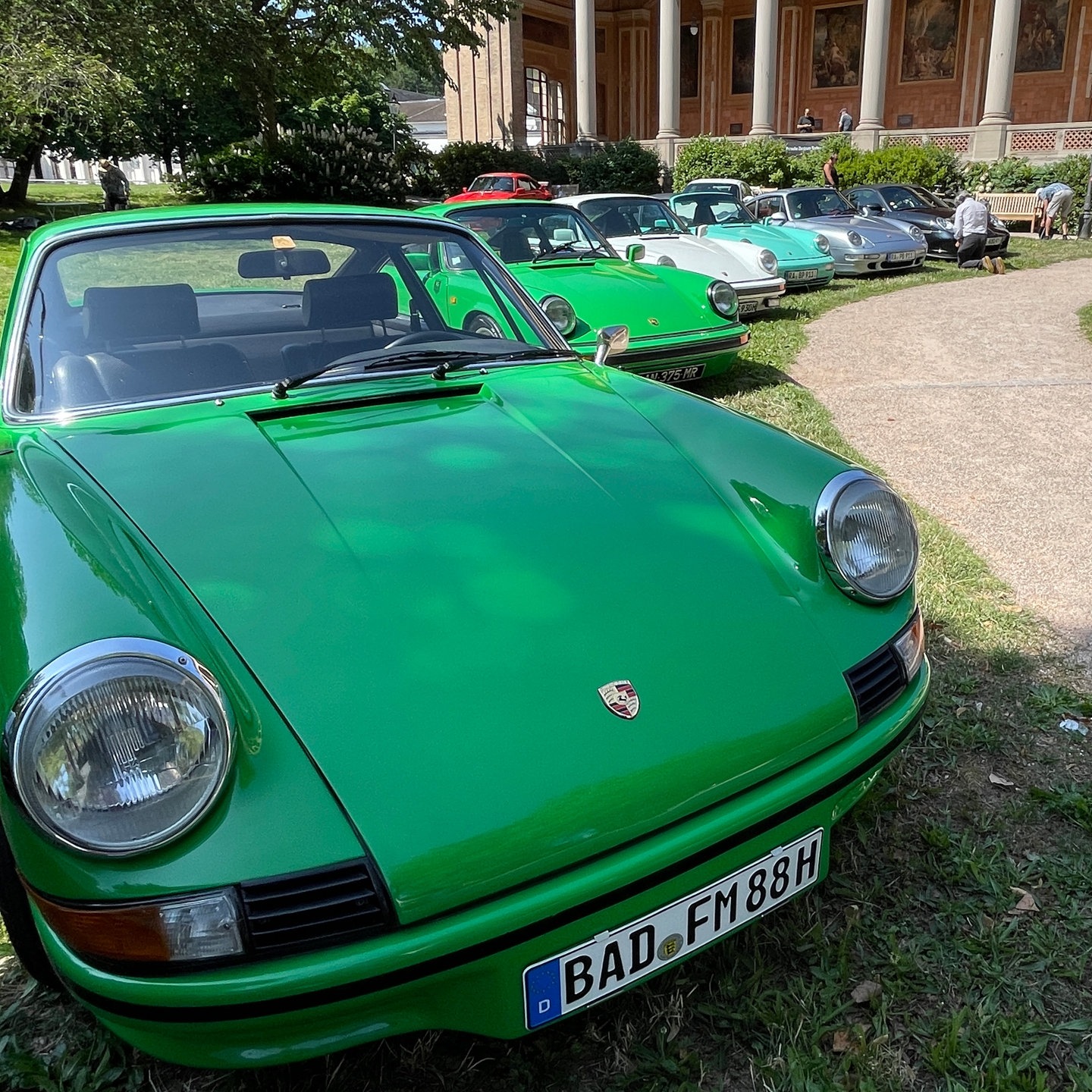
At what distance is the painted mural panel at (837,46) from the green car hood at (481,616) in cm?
3908

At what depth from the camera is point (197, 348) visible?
99.7 inches

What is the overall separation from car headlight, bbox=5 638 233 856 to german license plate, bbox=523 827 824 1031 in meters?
0.61

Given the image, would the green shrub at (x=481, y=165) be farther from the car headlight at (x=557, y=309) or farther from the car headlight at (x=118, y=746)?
the car headlight at (x=118, y=746)

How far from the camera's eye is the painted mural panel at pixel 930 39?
3356 cm

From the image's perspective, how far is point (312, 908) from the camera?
53.1 inches

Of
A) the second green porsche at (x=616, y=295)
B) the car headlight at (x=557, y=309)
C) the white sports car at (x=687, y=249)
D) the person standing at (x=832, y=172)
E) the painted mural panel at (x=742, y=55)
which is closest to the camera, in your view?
the car headlight at (x=557, y=309)

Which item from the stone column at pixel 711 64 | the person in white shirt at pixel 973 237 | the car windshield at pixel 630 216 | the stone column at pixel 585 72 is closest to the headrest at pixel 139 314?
the car windshield at pixel 630 216

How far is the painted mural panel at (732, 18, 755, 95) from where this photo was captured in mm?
36875

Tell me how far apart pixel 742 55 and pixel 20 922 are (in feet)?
137

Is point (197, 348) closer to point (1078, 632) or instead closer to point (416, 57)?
point (1078, 632)

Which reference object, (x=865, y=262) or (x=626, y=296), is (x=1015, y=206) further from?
(x=626, y=296)

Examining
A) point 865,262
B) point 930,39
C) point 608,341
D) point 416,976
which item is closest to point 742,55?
point 930,39

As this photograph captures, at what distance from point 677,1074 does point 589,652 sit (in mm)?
826

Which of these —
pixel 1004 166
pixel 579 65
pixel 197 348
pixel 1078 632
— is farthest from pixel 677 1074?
pixel 579 65
